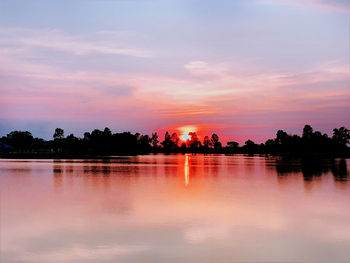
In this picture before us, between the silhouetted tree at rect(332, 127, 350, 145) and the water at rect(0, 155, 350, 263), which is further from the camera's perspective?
the silhouetted tree at rect(332, 127, 350, 145)

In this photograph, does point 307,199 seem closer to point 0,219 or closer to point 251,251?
point 251,251

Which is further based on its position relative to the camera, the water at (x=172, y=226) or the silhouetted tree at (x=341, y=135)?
the silhouetted tree at (x=341, y=135)

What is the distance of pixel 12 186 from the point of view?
36719 mm

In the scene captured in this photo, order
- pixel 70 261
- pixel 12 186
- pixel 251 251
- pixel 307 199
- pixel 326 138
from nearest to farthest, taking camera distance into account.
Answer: pixel 70 261 < pixel 251 251 < pixel 307 199 < pixel 12 186 < pixel 326 138

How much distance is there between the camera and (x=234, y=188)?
37906 mm

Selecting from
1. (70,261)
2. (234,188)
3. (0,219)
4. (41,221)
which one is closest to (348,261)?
(70,261)

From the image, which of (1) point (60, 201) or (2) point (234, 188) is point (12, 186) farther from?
(2) point (234, 188)

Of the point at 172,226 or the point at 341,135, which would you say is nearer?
the point at 172,226

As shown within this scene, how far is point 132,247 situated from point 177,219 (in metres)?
6.17

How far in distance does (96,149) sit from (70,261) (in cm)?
17485

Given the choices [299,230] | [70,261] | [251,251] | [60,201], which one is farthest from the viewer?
[60,201]

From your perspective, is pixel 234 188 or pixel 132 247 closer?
pixel 132 247

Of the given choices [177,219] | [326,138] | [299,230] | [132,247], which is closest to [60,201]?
[177,219]

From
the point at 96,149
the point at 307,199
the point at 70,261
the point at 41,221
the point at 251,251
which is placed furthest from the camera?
the point at 96,149
